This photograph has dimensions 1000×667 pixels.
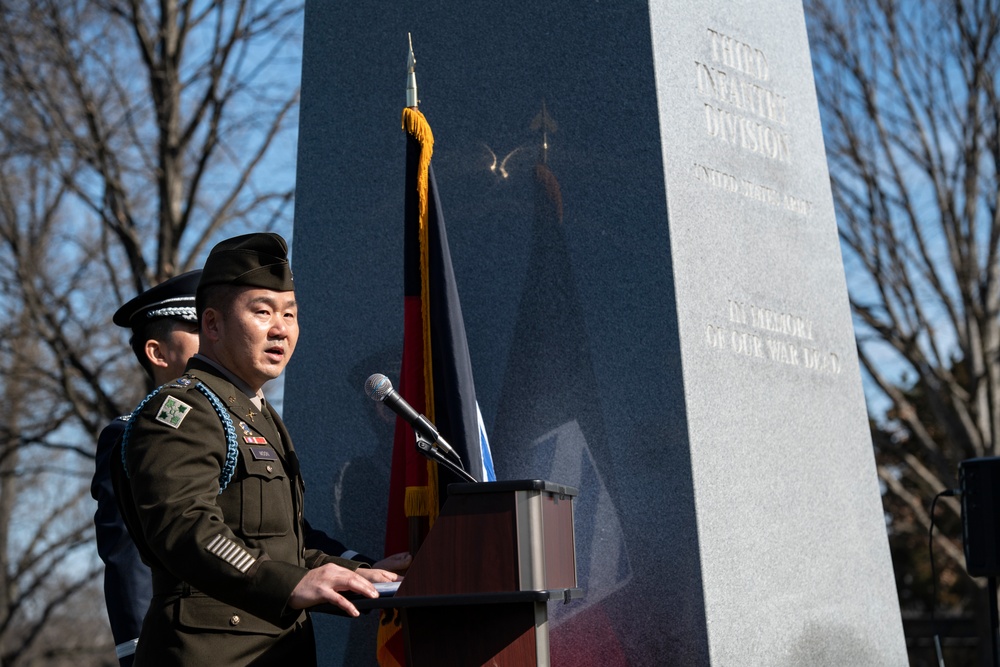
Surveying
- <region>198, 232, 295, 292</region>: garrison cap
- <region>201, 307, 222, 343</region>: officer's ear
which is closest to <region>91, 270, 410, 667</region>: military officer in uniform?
<region>201, 307, 222, 343</region>: officer's ear

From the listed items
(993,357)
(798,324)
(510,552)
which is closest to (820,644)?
(798,324)

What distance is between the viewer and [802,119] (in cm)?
516

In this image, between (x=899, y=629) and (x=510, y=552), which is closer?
(x=510, y=552)

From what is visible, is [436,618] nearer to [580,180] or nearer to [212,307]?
[212,307]

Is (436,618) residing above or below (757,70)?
below

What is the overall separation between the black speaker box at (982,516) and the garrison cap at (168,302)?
9.71 feet

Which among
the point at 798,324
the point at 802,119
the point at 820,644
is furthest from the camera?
the point at 802,119

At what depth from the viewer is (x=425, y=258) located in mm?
4191

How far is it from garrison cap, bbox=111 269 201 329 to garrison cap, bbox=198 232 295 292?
3.96ft

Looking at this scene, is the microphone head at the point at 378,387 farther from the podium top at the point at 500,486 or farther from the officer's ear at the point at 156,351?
the officer's ear at the point at 156,351

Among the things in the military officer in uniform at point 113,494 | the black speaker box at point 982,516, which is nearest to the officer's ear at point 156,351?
the military officer in uniform at point 113,494

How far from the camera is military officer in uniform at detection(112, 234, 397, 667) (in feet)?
9.41

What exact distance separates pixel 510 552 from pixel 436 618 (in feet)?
0.95

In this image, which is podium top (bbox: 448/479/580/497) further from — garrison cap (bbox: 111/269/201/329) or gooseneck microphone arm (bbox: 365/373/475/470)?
garrison cap (bbox: 111/269/201/329)
